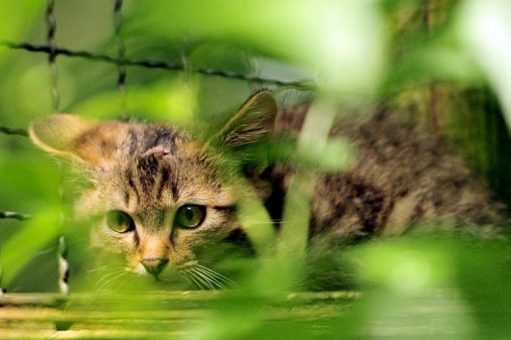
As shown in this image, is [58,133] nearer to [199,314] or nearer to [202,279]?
[202,279]

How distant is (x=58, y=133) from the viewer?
989mm

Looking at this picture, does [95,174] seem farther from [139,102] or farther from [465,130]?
[465,130]

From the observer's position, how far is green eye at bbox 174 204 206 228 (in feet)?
3.05

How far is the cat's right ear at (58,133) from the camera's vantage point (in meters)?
0.95

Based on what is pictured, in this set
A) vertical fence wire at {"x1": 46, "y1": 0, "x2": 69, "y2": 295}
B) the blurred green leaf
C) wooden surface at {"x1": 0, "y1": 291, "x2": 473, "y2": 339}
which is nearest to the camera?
wooden surface at {"x1": 0, "y1": 291, "x2": 473, "y2": 339}

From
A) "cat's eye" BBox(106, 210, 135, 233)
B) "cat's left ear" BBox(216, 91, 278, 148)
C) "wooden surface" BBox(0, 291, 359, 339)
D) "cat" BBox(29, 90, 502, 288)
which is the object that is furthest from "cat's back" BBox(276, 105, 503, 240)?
"wooden surface" BBox(0, 291, 359, 339)

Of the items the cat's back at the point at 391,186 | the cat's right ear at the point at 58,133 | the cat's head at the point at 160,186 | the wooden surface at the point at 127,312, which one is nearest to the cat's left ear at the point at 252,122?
the cat's head at the point at 160,186

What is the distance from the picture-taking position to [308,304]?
0.41 m

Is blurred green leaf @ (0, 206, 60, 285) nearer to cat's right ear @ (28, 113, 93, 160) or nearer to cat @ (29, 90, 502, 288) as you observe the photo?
cat @ (29, 90, 502, 288)

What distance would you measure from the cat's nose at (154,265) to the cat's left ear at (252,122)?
16 cm

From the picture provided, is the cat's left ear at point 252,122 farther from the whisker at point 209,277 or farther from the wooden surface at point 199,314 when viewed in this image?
the wooden surface at point 199,314

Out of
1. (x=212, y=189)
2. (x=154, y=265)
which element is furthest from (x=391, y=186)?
(x=154, y=265)

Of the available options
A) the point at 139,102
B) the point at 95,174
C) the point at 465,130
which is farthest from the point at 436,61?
the point at 465,130

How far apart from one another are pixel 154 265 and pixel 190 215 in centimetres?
10
